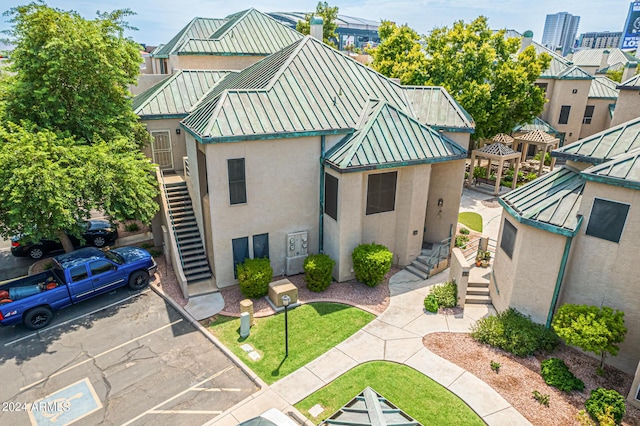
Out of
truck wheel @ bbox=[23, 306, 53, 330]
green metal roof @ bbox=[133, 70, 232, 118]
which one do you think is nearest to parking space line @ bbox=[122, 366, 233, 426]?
truck wheel @ bbox=[23, 306, 53, 330]

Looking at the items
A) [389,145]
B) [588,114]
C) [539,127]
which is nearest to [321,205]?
[389,145]

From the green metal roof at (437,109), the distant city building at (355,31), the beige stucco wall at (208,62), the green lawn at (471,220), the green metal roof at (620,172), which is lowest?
the green lawn at (471,220)

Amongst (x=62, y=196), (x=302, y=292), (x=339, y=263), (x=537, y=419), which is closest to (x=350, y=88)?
(x=339, y=263)

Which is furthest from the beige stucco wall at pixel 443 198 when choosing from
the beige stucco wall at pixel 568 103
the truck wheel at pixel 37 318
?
the beige stucco wall at pixel 568 103

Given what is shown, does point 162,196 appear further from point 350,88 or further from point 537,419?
point 537,419

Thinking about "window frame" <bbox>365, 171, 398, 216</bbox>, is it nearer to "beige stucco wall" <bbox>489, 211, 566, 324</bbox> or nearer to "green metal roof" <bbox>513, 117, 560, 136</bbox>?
"beige stucco wall" <bbox>489, 211, 566, 324</bbox>

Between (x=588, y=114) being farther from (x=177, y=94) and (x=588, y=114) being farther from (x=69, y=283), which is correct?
(x=69, y=283)

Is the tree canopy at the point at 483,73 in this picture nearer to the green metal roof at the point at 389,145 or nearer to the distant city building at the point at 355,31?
the green metal roof at the point at 389,145
